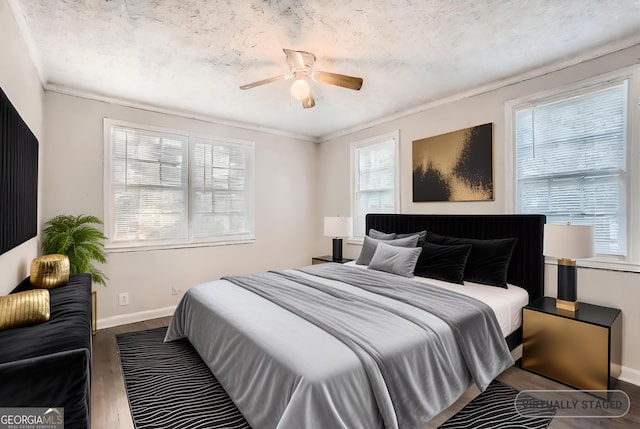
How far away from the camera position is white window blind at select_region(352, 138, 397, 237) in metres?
4.20

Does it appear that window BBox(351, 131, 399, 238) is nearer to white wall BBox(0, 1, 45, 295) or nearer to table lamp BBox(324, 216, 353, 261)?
table lamp BBox(324, 216, 353, 261)

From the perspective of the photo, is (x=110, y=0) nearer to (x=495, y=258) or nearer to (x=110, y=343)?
(x=110, y=343)

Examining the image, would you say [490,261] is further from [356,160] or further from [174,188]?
[174,188]

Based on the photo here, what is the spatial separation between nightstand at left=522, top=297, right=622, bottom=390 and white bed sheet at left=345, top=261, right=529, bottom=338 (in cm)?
8

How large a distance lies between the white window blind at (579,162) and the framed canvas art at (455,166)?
30cm

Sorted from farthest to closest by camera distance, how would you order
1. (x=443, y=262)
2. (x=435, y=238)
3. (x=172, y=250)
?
(x=172, y=250)
(x=435, y=238)
(x=443, y=262)

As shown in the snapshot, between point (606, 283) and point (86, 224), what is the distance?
16.2 feet

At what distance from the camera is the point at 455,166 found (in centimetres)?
345

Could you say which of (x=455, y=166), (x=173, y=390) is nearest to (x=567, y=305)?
(x=455, y=166)

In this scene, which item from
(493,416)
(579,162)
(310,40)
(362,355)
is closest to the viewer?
(362,355)

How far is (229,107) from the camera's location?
3801 millimetres

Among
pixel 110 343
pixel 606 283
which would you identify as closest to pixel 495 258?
pixel 606 283

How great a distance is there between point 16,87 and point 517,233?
13.6 feet

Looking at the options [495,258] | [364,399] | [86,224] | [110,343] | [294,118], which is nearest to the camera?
[364,399]
